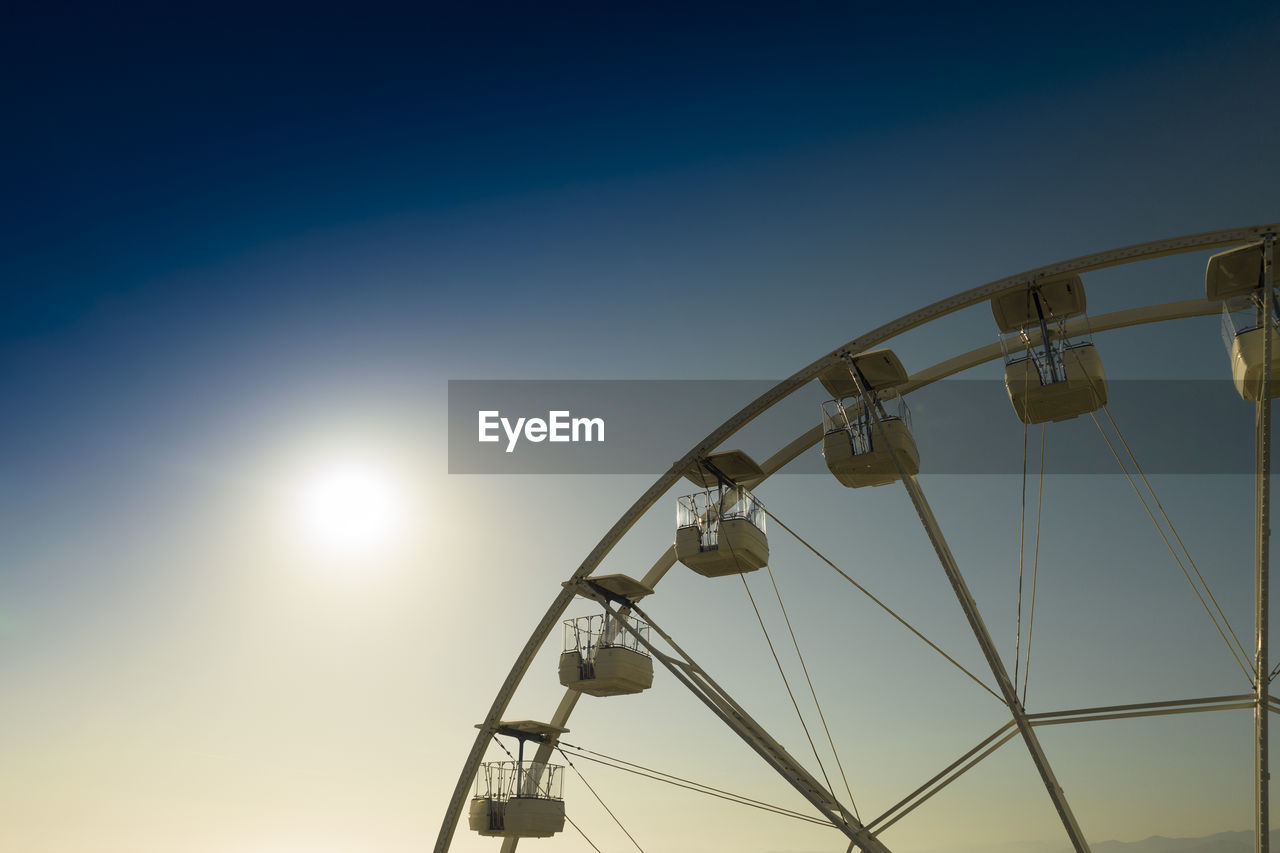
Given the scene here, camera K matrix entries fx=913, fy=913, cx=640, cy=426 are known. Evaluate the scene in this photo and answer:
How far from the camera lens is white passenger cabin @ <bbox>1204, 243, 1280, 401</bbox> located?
18.4 meters

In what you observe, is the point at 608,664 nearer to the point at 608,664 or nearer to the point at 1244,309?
the point at 608,664

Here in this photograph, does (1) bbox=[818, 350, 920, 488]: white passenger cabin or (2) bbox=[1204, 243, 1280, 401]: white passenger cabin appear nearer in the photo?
(2) bbox=[1204, 243, 1280, 401]: white passenger cabin

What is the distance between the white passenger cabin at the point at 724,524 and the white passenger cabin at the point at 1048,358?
24.9ft

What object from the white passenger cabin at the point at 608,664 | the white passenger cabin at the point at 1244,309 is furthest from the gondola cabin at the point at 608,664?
the white passenger cabin at the point at 1244,309

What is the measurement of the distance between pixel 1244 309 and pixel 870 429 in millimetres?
8172

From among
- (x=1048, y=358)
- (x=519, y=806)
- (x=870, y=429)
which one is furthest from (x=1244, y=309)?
(x=519, y=806)

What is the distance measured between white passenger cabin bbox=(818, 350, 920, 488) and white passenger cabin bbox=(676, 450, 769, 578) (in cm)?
297

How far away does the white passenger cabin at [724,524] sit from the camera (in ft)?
80.6

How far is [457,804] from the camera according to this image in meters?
31.7

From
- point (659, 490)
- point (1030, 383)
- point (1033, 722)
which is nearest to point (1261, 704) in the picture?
point (1033, 722)

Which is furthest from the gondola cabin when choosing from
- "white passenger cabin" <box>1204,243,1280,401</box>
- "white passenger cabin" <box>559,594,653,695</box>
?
"white passenger cabin" <box>1204,243,1280,401</box>

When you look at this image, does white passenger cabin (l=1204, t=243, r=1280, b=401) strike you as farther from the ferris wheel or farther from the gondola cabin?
the gondola cabin

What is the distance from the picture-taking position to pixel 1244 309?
Result: 18984mm

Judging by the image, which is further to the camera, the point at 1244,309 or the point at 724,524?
the point at 724,524
